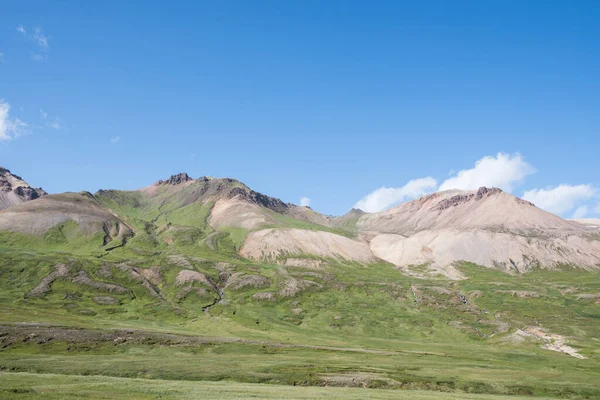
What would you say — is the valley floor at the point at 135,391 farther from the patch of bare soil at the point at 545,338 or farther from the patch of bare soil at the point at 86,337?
the patch of bare soil at the point at 545,338

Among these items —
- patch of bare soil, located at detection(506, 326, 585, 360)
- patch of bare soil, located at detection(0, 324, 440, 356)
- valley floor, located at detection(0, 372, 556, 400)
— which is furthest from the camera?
patch of bare soil, located at detection(506, 326, 585, 360)

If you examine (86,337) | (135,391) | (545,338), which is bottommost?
(545,338)

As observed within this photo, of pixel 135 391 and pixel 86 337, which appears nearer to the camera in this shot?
pixel 135 391

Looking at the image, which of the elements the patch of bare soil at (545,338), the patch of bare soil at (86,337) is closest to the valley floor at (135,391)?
the patch of bare soil at (86,337)

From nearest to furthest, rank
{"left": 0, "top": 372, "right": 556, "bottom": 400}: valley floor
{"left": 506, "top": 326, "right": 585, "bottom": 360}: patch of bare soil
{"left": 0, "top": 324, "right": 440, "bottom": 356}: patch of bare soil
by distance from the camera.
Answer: {"left": 0, "top": 372, "right": 556, "bottom": 400}: valley floor, {"left": 0, "top": 324, "right": 440, "bottom": 356}: patch of bare soil, {"left": 506, "top": 326, "right": 585, "bottom": 360}: patch of bare soil

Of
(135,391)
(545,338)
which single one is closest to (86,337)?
(135,391)

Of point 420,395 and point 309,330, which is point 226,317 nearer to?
point 309,330

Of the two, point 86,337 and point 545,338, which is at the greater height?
point 86,337

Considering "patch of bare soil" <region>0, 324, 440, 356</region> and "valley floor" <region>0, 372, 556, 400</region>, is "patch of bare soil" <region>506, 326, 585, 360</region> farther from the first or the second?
"valley floor" <region>0, 372, 556, 400</region>

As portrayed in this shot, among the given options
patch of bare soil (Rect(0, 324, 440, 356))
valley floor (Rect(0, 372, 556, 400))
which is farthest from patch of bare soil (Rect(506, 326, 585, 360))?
valley floor (Rect(0, 372, 556, 400))

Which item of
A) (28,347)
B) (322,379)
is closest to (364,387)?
(322,379)

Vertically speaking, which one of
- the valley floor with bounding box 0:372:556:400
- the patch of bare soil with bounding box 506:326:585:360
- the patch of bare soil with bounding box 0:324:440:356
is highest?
the valley floor with bounding box 0:372:556:400

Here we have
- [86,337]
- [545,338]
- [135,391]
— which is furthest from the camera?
[545,338]

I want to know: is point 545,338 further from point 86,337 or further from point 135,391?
point 135,391
